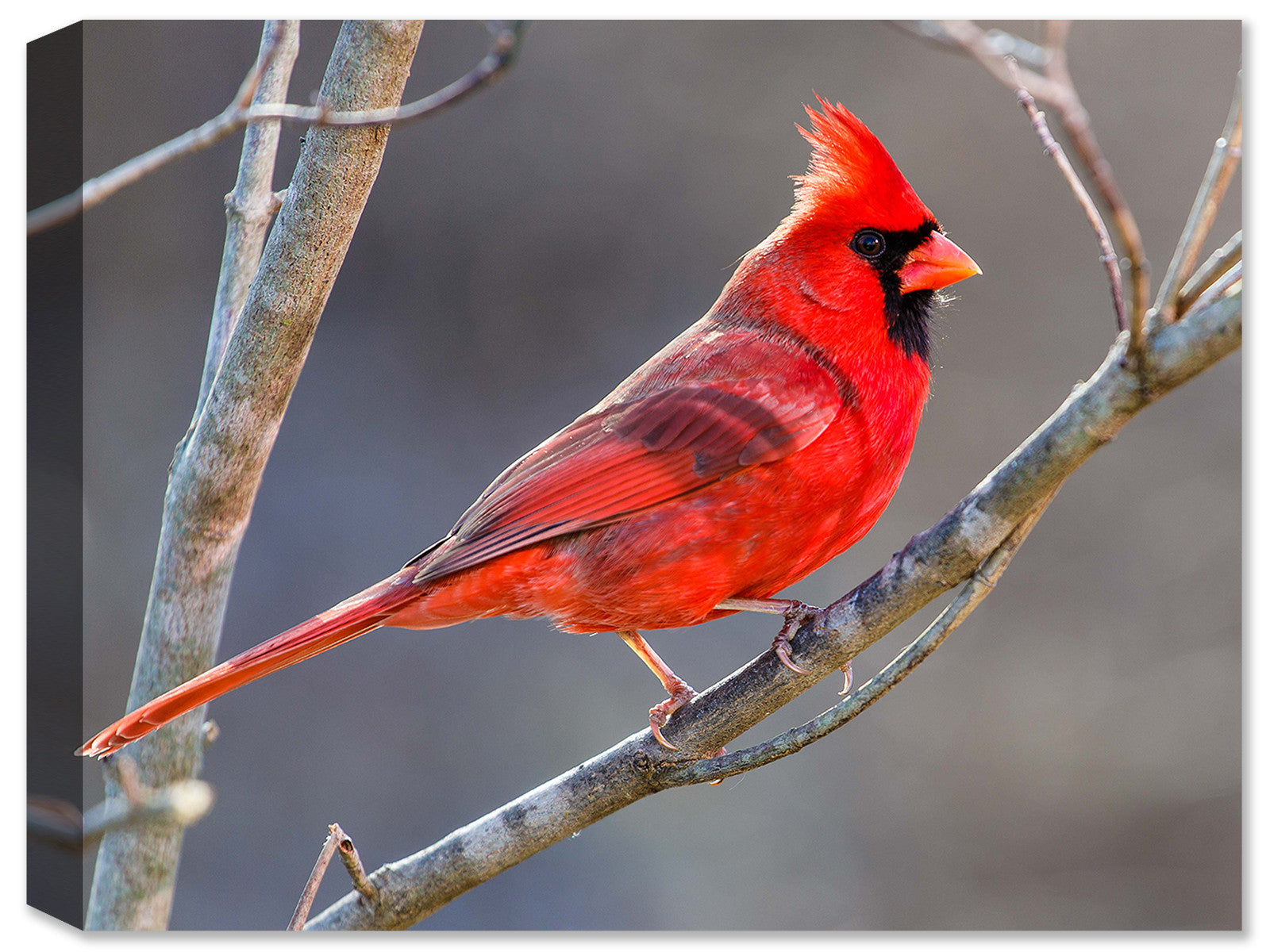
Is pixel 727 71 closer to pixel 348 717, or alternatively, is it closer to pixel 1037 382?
pixel 1037 382

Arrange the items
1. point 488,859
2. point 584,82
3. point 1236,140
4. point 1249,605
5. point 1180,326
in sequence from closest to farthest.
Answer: point 1180,326 < point 1236,140 < point 488,859 < point 1249,605 < point 584,82

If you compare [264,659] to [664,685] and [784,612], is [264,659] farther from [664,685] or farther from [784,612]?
[784,612]

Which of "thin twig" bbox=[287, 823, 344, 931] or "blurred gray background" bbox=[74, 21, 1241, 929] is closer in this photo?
"thin twig" bbox=[287, 823, 344, 931]

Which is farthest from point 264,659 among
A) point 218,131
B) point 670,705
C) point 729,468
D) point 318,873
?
point 218,131

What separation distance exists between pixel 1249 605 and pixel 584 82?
1860 millimetres

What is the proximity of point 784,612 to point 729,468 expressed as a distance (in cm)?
→ 25

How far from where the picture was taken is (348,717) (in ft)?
10.3

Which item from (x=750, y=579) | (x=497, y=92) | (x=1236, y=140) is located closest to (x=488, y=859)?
(x=750, y=579)

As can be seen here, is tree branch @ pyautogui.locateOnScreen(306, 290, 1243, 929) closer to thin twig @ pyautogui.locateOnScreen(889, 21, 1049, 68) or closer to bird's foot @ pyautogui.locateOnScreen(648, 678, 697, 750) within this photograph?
bird's foot @ pyautogui.locateOnScreen(648, 678, 697, 750)

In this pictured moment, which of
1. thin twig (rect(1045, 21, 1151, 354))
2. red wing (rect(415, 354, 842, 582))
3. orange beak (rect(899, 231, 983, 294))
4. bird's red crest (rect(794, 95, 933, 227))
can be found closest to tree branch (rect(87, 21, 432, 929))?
red wing (rect(415, 354, 842, 582))

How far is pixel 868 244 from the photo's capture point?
6.98 ft

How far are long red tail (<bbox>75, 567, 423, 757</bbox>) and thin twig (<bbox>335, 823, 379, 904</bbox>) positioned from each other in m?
0.28

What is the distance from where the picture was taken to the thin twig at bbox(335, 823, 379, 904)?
1768 mm

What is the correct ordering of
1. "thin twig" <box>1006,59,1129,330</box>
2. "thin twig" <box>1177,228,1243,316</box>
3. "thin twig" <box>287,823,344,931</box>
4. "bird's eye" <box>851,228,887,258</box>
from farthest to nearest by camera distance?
"bird's eye" <box>851,228,887,258</box> < "thin twig" <box>287,823,344,931</box> < "thin twig" <box>1006,59,1129,330</box> < "thin twig" <box>1177,228,1243,316</box>
